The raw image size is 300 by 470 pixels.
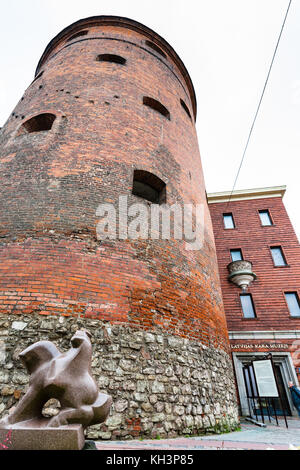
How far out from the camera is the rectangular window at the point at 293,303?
1166 centimetres

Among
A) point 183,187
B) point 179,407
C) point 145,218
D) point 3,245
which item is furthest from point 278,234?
point 3,245

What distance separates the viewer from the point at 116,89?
26.2 feet

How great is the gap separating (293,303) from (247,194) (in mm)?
6997

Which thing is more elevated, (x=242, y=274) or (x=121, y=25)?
(x=121, y=25)

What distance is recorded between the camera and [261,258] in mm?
13320

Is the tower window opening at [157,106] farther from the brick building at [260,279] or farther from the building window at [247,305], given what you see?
the building window at [247,305]

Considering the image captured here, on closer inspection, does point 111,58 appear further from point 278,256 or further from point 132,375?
point 278,256

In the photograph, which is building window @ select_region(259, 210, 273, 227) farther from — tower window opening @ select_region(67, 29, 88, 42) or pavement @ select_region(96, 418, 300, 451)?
tower window opening @ select_region(67, 29, 88, 42)

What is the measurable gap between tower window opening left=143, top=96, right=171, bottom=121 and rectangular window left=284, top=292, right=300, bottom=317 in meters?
9.79

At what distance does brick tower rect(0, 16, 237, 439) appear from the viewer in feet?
13.6

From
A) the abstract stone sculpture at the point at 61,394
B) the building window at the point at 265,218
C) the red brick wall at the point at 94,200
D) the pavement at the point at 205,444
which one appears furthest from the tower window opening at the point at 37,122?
the building window at the point at 265,218

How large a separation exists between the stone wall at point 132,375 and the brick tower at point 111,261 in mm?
17

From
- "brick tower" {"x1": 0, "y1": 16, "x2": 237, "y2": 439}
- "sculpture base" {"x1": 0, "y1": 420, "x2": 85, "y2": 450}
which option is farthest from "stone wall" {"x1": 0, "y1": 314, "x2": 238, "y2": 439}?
"sculpture base" {"x1": 0, "y1": 420, "x2": 85, "y2": 450}

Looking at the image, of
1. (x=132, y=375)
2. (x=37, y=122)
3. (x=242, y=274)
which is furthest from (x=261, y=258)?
(x=37, y=122)
